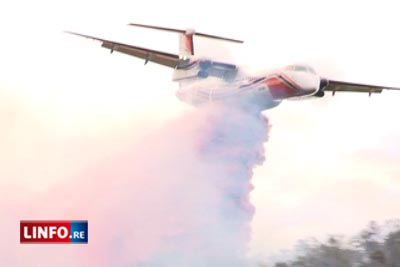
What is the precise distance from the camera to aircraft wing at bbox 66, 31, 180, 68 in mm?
24697

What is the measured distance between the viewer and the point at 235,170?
82.3 feet

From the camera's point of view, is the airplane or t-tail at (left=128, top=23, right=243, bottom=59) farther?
t-tail at (left=128, top=23, right=243, bottom=59)

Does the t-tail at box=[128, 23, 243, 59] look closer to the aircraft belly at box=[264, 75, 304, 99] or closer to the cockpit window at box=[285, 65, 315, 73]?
the aircraft belly at box=[264, 75, 304, 99]

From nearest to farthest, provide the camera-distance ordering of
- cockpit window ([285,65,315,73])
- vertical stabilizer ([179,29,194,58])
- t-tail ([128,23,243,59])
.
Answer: cockpit window ([285,65,315,73]), t-tail ([128,23,243,59]), vertical stabilizer ([179,29,194,58])

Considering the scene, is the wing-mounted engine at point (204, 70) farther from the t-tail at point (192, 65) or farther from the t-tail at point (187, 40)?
the t-tail at point (187, 40)

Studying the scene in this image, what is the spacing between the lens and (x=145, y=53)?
25.0m

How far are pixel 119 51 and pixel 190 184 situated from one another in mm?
3322

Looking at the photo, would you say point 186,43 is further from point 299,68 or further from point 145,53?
point 299,68

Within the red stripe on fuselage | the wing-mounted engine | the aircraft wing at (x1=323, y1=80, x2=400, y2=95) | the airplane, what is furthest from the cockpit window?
the aircraft wing at (x1=323, y1=80, x2=400, y2=95)

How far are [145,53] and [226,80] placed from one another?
1961 millimetres

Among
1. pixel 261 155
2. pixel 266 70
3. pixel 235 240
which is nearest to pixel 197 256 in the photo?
pixel 235 240

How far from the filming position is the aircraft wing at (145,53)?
2470cm

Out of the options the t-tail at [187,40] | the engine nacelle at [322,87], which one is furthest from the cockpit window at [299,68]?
the t-tail at [187,40]

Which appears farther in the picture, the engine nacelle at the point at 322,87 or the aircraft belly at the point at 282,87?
the engine nacelle at the point at 322,87
